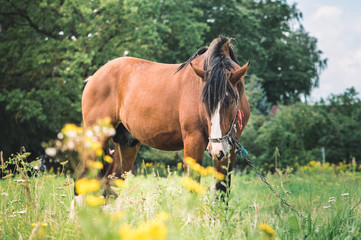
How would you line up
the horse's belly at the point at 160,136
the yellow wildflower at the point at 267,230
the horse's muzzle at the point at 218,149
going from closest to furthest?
the yellow wildflower at the point at 267,230
the horse's muzzle at the point at 218,149
the horse's belly at the point at 160,136

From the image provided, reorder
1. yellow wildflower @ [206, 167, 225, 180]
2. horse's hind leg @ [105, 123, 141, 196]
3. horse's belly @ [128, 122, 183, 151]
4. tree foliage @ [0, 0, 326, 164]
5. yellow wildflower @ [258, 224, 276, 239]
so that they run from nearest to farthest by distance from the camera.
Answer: yellow wildflower @ [258, 224, 276, 239] → yellow wildflower @ [206, 167, 225, 180] → horse's belly @ [128, 122, 183, 151] → horse's hind leg @ [105, 123, 141, 196] → tree foliage @ [0, 0, 326, 164]

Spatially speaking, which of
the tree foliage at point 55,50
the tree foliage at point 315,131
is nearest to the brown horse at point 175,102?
the tree foliage at point 55,50

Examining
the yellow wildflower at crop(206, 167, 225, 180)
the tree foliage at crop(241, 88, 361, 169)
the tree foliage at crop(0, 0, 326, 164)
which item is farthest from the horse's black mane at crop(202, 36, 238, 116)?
the tree foliage at crop(241, 88, 361, 169)

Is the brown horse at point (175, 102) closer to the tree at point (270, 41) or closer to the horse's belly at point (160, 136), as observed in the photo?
the horse's belly at point (160, 136)

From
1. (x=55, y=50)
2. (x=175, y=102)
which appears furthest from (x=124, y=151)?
(x=55, y=50)

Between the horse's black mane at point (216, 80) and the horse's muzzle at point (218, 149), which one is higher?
the horse's black mane at point (216, 80)

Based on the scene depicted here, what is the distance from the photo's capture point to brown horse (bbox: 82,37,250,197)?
3506 mm

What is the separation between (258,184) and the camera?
7953 mm

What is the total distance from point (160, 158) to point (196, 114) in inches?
409

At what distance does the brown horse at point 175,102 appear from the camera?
11.5 feet

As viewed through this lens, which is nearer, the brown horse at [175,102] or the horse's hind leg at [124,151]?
the brown horse at [175,102]

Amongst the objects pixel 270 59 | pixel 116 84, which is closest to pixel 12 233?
pixel 116 84

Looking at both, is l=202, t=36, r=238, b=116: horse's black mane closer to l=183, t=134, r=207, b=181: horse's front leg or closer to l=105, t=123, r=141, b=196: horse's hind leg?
l=183, t=134, r=207, b=181: horse's front leg

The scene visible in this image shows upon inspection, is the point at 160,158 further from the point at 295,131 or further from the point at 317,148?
the point at 317,148
